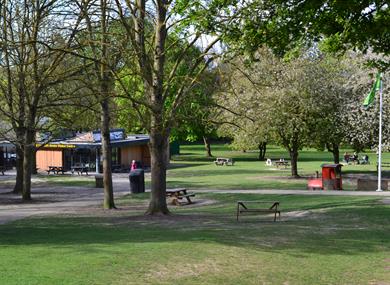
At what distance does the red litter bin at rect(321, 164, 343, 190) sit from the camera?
30547 millimetres

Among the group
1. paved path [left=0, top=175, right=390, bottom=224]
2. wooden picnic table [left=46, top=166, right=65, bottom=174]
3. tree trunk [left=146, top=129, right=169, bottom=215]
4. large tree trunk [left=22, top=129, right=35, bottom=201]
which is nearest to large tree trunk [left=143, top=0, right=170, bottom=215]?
tree trunk [left=146, top=129, right=169, bottom=215]

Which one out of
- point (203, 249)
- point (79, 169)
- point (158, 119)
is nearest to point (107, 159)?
point (158, 119)

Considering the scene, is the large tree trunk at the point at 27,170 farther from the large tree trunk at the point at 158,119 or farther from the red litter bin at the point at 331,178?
the red litter bin at the point at 331,178

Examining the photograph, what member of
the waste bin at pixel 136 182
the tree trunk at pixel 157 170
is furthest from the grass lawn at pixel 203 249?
the waste bin at pixel 136 182

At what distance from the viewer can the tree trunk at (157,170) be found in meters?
19.7

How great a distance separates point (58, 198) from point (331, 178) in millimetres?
14427

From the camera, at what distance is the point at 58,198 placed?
30797mm

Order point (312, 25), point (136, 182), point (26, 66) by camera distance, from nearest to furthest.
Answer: point (312, 25) < point (26, 66) < point (136, 182)

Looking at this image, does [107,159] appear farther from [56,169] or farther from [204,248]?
[56,169]

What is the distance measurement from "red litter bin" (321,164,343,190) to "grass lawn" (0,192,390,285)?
10.2m

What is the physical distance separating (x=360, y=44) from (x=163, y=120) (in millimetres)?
9125

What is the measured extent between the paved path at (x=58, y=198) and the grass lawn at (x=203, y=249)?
10.3 feet

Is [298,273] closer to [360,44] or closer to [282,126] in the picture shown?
[360,44]

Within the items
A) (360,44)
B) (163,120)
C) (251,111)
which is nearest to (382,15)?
(360,44)
